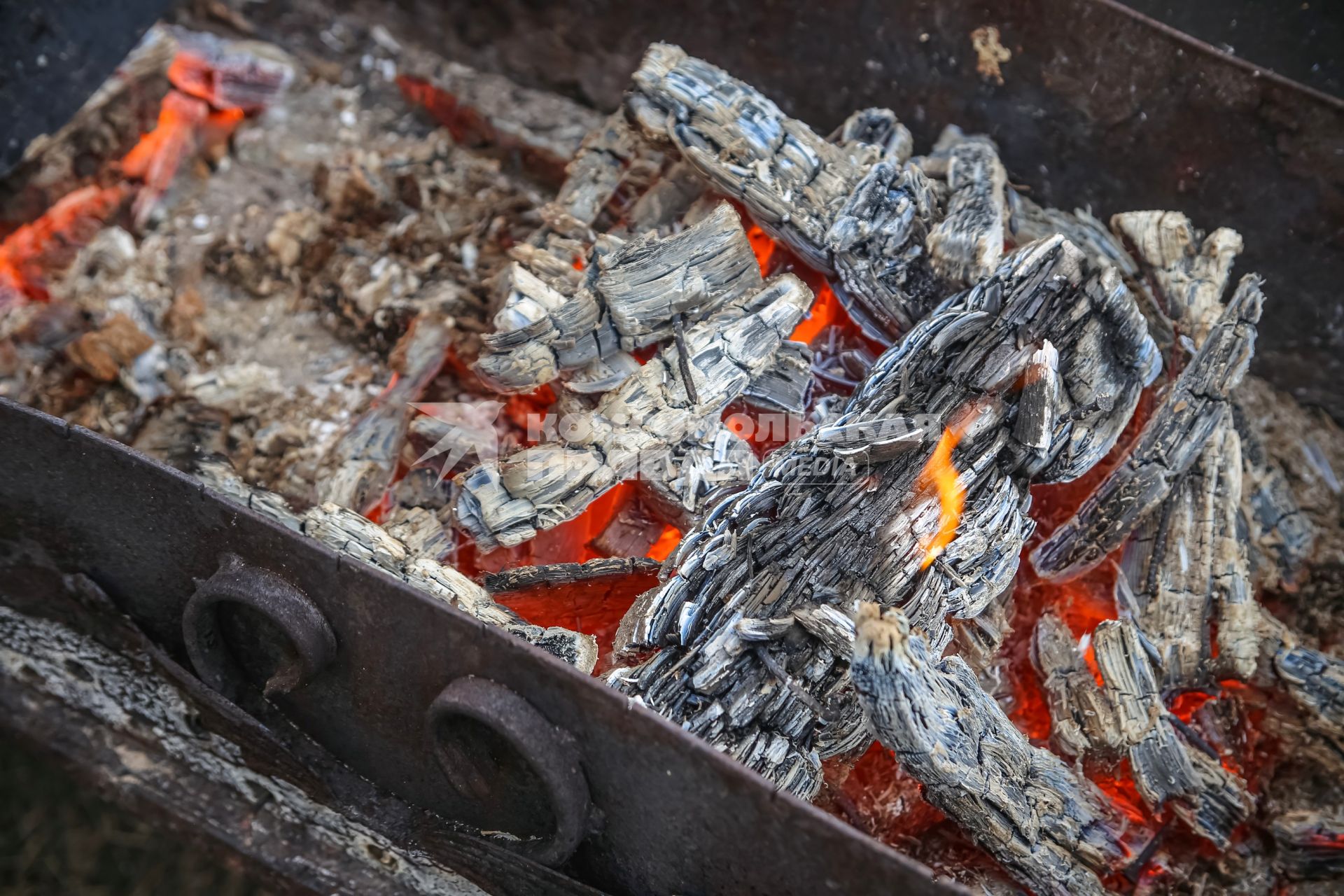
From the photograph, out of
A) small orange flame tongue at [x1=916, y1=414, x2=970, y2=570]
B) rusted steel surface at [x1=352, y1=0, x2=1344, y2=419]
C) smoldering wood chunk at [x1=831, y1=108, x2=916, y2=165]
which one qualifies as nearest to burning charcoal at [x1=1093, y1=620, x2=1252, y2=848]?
small orange flame tongue at [x1=916, y1=414, x2=970, y2=570]

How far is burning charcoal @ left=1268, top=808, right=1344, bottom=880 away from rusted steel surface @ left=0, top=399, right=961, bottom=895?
1.08 metres

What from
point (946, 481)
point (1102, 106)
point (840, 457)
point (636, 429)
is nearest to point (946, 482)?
point (946, 481)

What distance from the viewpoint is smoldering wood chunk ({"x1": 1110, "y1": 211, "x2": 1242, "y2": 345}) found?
219 centimetres

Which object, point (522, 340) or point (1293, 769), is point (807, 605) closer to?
point (522, 340)

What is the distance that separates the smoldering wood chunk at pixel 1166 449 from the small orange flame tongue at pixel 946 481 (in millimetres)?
289

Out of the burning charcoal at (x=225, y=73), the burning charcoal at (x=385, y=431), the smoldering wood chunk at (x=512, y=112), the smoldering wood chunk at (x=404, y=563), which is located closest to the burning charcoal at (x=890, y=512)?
the smoldering wood chunk at (x=404, y=563)

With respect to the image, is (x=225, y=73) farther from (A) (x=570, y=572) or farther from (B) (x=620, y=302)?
(A) (x=570, y=572)

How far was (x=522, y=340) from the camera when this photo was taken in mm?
2094

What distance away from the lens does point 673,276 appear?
2.14 meters

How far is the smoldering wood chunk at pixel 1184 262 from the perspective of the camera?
2186mm

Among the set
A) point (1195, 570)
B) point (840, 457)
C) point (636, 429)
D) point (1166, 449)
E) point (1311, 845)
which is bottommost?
point (1311, 845)

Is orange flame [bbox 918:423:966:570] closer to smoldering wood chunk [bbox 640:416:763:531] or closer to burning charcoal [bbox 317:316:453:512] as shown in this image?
smoldering wood chunk [bbox 640:416:763:531]

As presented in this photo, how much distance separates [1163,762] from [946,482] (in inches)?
25.5

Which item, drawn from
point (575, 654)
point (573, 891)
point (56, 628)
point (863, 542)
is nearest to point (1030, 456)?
point (863, 542)
